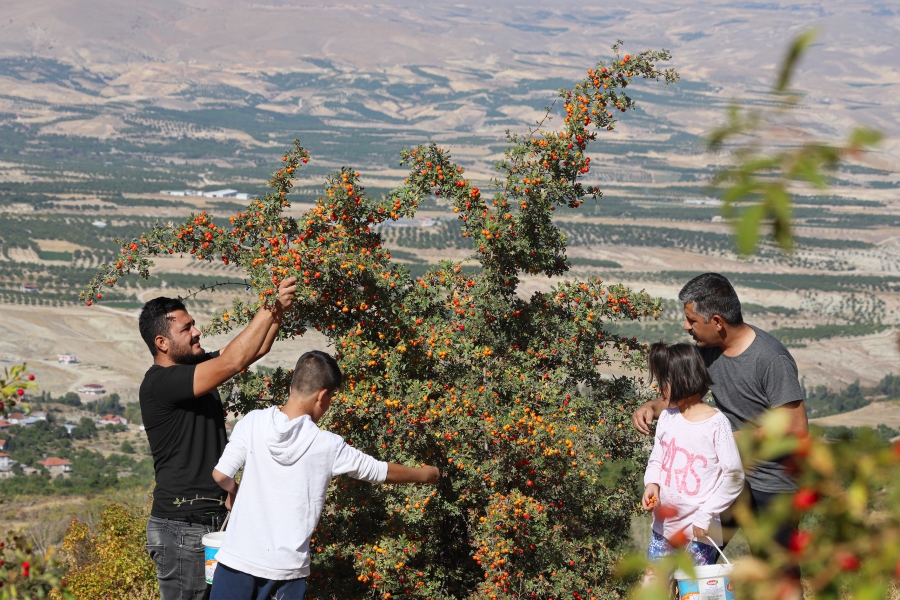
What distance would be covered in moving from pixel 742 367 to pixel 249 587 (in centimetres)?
200

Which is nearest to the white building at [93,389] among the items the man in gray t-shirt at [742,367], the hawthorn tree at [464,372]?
the hawthorn tree at [464,372]

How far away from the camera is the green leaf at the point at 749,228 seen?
94 centimetres

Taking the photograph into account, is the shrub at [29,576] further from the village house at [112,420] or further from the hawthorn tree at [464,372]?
the village house at [112,420]

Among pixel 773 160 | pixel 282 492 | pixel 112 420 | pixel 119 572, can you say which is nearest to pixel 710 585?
pixel 282 492

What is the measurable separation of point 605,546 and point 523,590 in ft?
2.50

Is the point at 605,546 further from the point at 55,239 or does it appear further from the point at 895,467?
the point at 55,239

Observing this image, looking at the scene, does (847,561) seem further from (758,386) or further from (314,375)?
(758,386)

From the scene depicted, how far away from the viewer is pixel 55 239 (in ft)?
232

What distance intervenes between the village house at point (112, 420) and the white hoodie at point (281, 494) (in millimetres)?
36817

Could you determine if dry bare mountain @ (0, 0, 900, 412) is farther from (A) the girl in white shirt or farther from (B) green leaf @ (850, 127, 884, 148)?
(A) the girl in white shirt

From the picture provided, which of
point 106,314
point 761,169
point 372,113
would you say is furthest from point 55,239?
point 372,113

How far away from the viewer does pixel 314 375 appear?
3223 mm

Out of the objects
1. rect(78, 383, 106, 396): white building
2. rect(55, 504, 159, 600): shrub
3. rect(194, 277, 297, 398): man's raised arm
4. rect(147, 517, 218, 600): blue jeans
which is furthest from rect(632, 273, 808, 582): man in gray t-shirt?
rect(78, 383, 106, 396): white building

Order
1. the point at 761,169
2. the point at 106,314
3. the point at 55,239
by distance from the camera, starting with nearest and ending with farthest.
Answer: the point at 761,169 → the point at 106,314 → the point at 55,239
